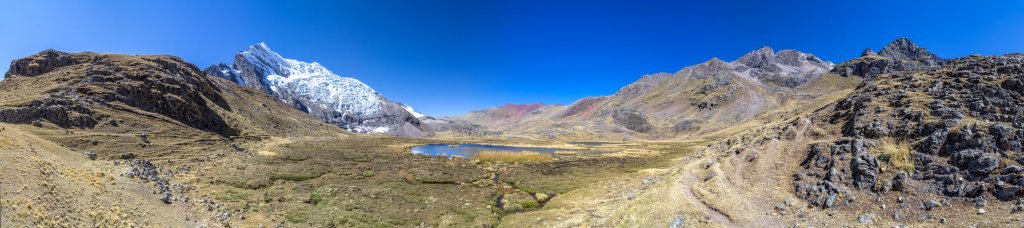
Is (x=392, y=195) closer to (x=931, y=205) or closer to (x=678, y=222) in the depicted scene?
(x=678, y=222)

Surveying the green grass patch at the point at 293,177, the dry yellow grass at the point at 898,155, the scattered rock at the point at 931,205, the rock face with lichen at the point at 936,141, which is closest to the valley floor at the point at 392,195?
the green grass patch at the point at 293,177

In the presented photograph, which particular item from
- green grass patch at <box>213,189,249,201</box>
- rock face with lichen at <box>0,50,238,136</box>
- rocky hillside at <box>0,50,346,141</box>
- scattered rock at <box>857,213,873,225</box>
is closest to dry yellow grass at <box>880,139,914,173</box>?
scattered rock at <box>857,213,873,225</box>

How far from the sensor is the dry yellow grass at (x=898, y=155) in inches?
1061

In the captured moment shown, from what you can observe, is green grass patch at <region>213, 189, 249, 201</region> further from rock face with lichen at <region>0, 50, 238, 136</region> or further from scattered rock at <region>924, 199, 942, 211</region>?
scattered rock at <region>924, 199, 942, 211</region>

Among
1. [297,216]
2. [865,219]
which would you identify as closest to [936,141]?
[865,219]

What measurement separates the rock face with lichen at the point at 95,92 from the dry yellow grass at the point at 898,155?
9587 centimetres

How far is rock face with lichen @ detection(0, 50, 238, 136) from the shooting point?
61.2 m

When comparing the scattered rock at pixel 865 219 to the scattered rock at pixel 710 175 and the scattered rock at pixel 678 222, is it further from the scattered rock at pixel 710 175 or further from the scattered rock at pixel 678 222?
the scattered rock at pixel 710 175

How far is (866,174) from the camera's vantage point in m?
27.2

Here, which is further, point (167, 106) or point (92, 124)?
point (167, 106)

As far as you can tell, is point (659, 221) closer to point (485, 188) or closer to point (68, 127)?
point (485, 188)

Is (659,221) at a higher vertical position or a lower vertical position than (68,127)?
lower

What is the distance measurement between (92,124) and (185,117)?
119 ft

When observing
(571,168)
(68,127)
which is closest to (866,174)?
(571,168)
